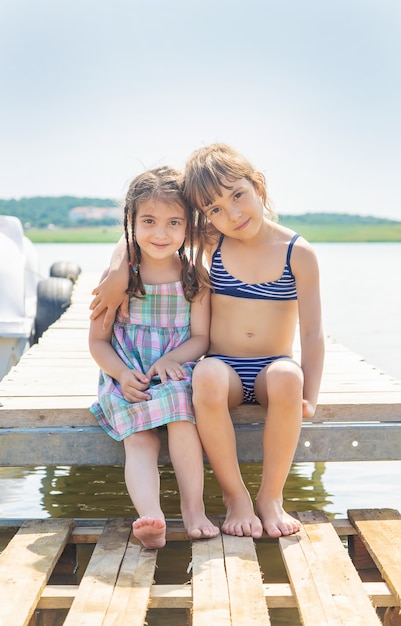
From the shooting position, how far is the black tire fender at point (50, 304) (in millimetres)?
8305

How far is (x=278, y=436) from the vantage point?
10.1 feet

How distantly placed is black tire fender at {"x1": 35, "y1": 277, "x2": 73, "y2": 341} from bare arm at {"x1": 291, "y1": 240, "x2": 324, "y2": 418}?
513 centimetres

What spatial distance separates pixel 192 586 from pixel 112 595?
0.24 metres

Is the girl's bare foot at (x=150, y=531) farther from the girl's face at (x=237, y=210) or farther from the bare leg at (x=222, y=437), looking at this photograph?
the girl's face at (x=237, y=210)

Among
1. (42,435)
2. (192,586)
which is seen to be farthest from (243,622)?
(42,435)

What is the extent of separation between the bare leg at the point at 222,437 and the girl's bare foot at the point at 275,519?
0.04 metres

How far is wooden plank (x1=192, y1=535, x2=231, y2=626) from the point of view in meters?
2.38

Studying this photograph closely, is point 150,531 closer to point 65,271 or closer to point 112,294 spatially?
point 112,294

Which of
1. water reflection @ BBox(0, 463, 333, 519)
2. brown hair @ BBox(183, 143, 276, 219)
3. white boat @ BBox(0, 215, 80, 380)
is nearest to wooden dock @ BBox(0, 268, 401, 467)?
brown hair @ BBox(183, 143, 276, 219)

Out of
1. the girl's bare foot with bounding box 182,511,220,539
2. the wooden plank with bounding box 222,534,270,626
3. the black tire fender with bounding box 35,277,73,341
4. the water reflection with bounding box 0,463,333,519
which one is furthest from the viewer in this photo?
the black tire fender with bounding box 35,277,73,341

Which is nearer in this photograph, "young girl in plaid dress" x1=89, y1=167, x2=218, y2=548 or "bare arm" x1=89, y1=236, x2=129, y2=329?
"young girl in plaid dress" x1=89, y1=167, x2=218, y2=548

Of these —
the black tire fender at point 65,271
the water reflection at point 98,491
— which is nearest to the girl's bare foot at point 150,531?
the water reflection at point 98,491

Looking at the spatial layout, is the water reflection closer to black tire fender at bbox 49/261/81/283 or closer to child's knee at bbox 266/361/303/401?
child's knee at bbox 266/361/303/401

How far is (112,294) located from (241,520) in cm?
99
